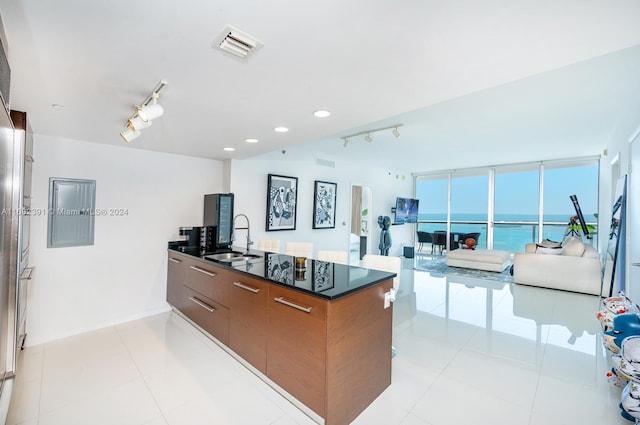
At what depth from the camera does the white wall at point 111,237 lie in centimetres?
309

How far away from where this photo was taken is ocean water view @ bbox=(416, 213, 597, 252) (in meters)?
7.62

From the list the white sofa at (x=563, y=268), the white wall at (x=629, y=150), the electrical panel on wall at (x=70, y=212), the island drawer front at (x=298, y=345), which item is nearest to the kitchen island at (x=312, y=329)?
the island drawer front at (x=298, y=345)

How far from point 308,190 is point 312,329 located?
4.18 m

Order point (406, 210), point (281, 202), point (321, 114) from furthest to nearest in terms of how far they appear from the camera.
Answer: point (406, 210) → point (281, 202) → point (321, 114)

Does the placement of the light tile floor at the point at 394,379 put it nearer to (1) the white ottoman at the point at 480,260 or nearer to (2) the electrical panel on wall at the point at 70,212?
(2) the electrical panel on wall at the point at 70,212

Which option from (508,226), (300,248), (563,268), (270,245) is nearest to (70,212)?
(270,245)

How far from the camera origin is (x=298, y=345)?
188 cm

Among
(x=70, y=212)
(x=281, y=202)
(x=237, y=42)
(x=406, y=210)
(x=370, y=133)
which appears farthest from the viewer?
(x=406, y=210)

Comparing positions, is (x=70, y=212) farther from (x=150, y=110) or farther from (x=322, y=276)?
(x=322, y=276)

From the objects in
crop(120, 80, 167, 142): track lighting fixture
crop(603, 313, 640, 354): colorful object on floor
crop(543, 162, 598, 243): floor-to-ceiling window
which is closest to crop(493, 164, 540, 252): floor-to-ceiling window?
crop(543, 162, 598, 243): floor-to-ceiling window

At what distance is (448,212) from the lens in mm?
8844

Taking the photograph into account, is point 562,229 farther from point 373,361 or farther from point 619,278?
point 373,361

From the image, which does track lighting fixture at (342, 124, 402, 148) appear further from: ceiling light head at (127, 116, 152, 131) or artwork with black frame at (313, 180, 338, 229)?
ceiling light head at (127, 116, 152, 131)

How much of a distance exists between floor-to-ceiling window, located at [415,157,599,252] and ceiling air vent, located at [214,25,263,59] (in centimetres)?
774
